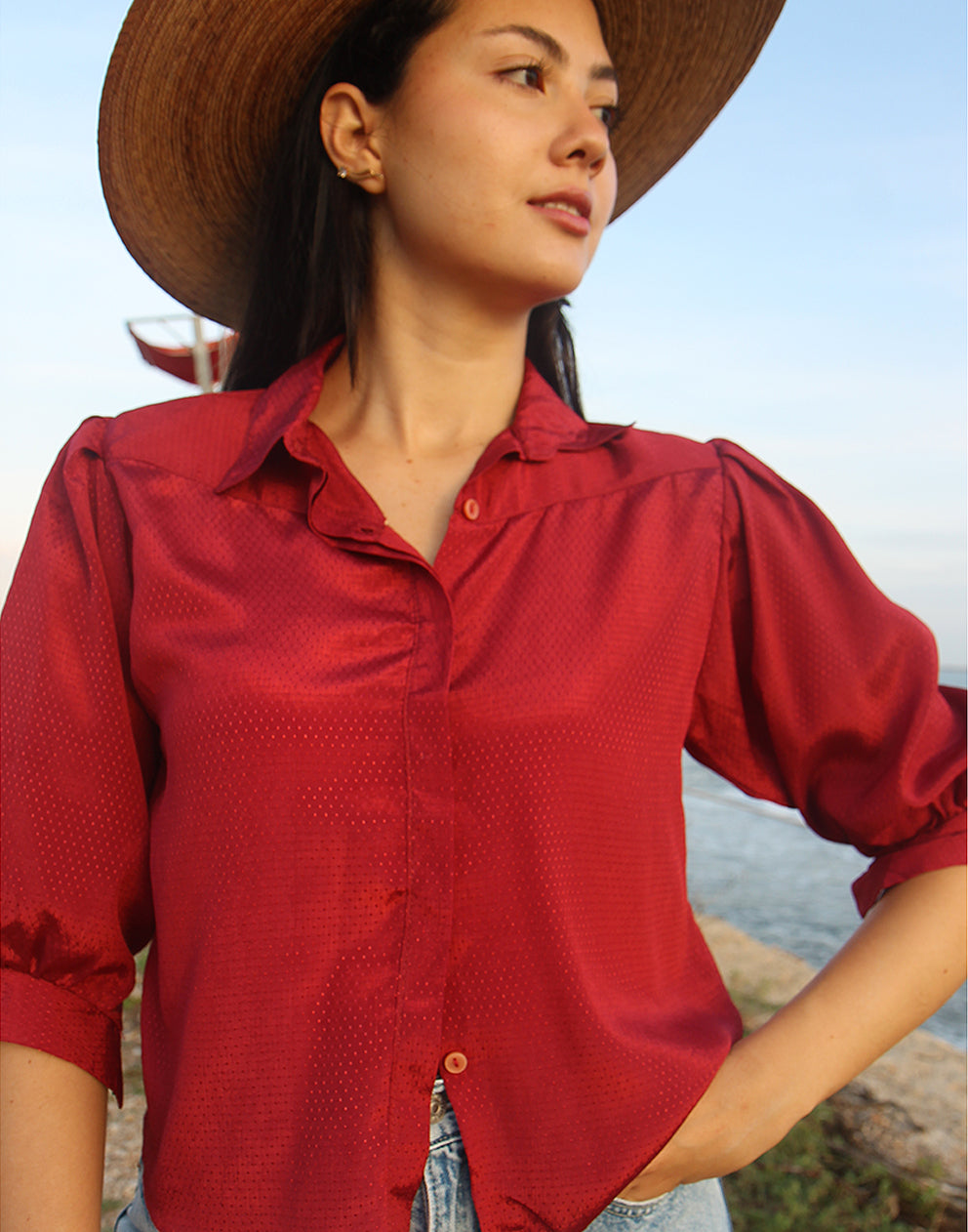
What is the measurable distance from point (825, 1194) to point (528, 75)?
8.00ft

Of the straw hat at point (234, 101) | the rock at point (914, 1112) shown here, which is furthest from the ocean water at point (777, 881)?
the straw hat at point (234, 101)

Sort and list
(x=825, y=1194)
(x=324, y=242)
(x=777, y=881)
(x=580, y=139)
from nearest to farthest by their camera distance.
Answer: (x=580, y=139)
(x=324, y=242)
(x=825, y=1194)
(x=777, y=881)

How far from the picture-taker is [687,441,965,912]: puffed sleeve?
1366 millimetres

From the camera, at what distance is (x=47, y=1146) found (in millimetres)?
1242

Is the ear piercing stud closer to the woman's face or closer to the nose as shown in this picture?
the woman's face

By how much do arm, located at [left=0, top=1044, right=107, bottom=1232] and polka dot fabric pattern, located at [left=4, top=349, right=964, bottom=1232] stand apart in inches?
1.6

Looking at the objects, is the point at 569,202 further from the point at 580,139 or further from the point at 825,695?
the point at 825,695

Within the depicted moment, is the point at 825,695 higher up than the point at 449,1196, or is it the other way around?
the point at 825,695

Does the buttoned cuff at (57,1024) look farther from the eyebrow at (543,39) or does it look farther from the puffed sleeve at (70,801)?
the eyebrow at (543,39)

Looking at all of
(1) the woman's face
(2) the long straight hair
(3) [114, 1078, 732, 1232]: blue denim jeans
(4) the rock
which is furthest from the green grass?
(1) the woman's face

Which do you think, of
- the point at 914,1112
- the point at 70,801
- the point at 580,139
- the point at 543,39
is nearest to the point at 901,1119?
the point at 914,1112

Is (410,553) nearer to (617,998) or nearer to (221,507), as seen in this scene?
(221,507)

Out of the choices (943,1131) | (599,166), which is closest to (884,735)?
(599,166)

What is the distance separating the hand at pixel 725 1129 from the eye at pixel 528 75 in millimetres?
1278
